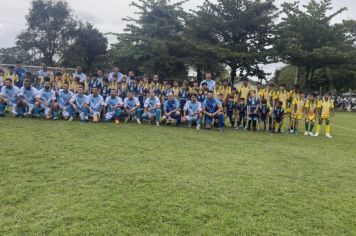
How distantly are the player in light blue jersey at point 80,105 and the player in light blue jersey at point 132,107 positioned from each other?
1.19m

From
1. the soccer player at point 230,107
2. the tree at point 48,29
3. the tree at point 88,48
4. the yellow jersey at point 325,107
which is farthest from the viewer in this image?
the tree at point 48,29

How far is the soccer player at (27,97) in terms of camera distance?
10938mm

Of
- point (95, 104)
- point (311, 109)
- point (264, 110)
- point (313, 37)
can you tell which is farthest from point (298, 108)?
point (313, 37)

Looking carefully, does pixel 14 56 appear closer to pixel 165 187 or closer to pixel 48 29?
pixel 48 29

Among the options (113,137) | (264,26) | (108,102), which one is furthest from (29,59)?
(113,137)

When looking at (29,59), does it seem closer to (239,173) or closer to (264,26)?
(264,26)

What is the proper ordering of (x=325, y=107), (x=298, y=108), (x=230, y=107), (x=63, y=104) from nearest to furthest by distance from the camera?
(x=63, y=104), (x=230, y=107), (x=298, y=108), (x=325, y=107)

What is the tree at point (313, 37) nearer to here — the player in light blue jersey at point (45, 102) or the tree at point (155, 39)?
the tree at point (155, 39)

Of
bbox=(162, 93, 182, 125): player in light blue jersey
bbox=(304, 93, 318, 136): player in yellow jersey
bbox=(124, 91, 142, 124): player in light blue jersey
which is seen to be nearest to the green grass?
bbox=(162, 93, 182, 125): player in light blue jersey

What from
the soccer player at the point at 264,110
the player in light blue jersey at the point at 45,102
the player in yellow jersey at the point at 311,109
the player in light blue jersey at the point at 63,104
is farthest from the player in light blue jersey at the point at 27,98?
the player in yellow jersey at the point at 311,109

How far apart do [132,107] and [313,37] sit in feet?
75.8

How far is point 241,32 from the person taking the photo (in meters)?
26.7

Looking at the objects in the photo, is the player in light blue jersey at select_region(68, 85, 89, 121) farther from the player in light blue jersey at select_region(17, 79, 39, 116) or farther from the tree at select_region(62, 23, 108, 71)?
the tree at select_region(62, 23, 108, 71)

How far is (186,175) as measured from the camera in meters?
5.44
